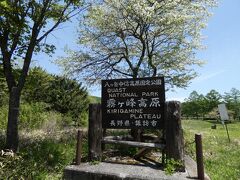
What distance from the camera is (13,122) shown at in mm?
9852

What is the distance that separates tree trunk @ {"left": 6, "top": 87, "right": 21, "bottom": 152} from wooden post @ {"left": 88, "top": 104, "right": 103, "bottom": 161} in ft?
10.0

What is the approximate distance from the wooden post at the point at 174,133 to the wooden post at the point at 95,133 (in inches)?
76.4

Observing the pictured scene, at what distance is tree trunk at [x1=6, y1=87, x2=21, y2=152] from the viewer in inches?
379

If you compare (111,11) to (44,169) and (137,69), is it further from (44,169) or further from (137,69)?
(44,169)

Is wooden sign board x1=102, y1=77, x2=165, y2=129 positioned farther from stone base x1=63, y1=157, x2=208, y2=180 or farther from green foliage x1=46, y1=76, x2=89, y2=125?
green foliage x1=46, y1=76, x2=89, y2=125

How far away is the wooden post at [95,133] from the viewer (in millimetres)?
8109

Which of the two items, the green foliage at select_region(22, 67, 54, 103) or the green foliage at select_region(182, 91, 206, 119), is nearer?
the green foliage at select_region(22, 67, 54, 103)

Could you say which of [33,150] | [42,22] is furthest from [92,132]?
[42,22]

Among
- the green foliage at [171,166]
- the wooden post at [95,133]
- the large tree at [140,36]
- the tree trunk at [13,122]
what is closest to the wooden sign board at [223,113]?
the large tree at [140,36]

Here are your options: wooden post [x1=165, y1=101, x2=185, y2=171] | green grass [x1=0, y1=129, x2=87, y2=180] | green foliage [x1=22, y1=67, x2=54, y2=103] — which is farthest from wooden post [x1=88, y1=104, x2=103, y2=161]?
green foliage [x1=22, y1=67, x2=54, y2=103]

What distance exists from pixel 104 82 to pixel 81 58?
380 inches

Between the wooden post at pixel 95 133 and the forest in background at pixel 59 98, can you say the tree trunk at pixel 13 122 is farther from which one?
the forest in background at pixel 59 98

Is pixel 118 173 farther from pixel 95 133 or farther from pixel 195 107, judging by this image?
pixel 195 107

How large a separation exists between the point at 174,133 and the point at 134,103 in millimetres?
1387
